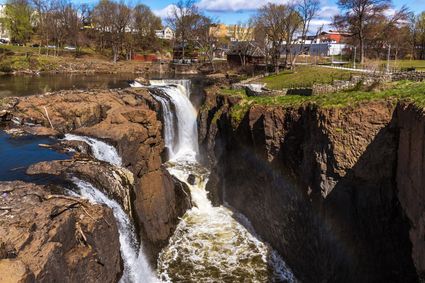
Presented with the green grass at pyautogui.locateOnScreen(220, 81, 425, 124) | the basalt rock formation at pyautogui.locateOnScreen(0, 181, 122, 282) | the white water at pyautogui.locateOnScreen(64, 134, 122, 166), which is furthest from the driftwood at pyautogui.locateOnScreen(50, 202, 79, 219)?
the green grass at pyautogui.locateOnScreen(220, 81, 425, 124)

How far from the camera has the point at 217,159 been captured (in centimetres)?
2934

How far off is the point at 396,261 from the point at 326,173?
170 inches

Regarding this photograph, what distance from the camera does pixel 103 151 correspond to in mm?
20141

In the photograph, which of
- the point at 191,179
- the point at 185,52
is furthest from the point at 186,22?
the point at 191,179

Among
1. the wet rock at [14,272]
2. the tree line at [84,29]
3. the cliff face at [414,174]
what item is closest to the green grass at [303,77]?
the cliff face at [414,174]

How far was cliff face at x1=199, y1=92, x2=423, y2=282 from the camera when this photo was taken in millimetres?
15977

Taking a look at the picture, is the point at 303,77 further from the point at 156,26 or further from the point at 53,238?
the point at 156,26

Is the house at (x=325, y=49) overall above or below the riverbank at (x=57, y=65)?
above

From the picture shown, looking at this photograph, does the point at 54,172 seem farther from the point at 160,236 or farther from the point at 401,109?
the point at 401,109

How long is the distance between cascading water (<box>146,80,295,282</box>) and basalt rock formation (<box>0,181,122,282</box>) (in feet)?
15.6

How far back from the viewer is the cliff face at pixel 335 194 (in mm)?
15977

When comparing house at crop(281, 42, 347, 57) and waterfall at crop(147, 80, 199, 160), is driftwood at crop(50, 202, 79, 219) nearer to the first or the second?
waterfall at crop(147, 80, 199, 160)

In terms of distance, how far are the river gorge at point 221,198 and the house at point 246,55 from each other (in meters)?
43.3

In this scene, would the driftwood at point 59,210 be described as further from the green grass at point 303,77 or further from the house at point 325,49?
the house at point 325,49
